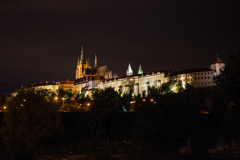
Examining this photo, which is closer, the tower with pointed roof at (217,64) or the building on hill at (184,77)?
the building on hill at (184,77)

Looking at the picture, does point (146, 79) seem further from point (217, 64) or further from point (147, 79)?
point (217, 64)

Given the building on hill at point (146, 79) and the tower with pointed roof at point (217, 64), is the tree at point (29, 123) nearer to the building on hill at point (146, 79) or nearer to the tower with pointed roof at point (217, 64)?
the building on hill at point (146, 79)

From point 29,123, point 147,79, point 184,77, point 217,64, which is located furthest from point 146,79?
point 29,123

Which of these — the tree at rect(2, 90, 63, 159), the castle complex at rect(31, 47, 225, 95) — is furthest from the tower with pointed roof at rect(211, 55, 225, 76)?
the tree at rect(2, 90, 63, 159)

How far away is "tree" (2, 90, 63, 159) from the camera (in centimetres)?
3083

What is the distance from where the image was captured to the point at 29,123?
3130 centimetres

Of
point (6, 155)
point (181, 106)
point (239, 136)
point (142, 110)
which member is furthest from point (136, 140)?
point (6, 155)

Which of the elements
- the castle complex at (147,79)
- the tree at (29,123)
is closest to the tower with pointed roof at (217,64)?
the castle complex at (147,79)

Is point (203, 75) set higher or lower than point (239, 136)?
higher

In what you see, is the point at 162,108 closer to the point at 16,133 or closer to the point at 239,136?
the point at 239,136

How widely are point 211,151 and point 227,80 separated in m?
7.16

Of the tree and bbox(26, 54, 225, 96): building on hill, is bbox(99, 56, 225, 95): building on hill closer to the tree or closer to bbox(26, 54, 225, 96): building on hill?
bbox(26, 54, 225, 96): building on hill

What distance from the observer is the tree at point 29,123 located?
101 ft

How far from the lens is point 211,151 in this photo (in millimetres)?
30188
